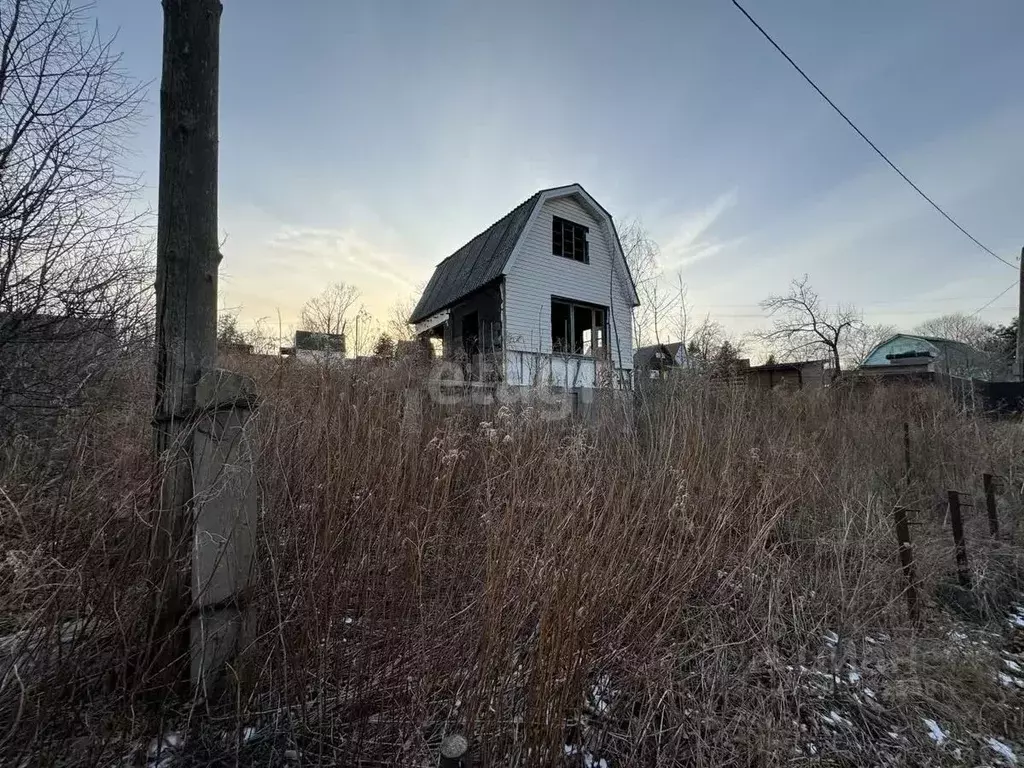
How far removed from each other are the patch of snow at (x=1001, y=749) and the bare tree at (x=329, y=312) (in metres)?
5.67

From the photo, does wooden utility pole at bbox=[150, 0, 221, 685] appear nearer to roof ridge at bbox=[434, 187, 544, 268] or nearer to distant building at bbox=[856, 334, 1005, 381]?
roof ridge at bbox=[434, 187, 544, 268]

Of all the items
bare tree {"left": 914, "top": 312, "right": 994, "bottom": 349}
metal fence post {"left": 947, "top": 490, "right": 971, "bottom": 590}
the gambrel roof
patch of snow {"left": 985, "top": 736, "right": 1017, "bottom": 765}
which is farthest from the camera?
bare tree {"left": 914, "top": 312, "right": 994, "bottom": 349}

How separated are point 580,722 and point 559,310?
38.2 feet

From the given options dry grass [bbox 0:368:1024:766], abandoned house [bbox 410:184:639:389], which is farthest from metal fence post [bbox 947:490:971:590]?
abandoned house [bbox 410:184:639:389]

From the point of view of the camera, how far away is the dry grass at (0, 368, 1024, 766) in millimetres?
1104

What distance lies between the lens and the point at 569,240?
463 inches

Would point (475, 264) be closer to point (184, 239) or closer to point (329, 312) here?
point (329, 312)

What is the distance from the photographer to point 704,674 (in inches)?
67.4

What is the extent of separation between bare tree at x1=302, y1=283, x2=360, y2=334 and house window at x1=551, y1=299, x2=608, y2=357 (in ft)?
23.5

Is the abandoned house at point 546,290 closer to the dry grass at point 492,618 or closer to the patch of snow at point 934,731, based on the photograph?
the dry grass at point 492,618

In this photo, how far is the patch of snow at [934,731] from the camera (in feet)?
5.74

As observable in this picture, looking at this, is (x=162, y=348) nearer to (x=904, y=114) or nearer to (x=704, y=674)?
(x=704, y=674)

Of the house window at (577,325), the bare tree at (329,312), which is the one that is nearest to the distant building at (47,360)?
the bare tree at (329,312)

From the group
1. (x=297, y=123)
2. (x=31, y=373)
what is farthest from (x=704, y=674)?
(x=297, y=123)
